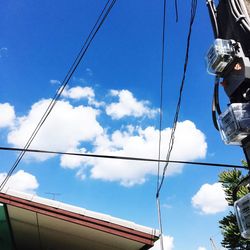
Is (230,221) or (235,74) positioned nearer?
(235,74)

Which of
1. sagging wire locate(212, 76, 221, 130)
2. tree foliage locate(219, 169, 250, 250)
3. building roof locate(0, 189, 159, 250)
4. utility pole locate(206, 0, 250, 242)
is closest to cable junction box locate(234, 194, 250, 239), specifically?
utility pole locate(206, 0, 250, 242)

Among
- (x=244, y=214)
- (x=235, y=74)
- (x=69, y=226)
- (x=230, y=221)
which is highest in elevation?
(x=230, y=221)

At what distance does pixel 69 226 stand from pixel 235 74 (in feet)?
20.5

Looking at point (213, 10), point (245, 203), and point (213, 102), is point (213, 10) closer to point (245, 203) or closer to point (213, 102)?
point (213, 102)

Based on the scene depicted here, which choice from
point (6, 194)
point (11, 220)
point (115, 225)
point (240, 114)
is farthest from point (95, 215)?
point (240, 114)

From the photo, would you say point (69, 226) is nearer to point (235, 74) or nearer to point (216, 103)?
point (216, 103)

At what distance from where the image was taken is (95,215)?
6.77 meters

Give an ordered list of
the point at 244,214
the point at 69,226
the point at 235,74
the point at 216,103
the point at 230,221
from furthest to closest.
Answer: the point at 230,221, the point at 69,226, the point at 216,103, the point at 235,74, the point at 244,214

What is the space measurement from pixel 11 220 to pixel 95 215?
11.2ft

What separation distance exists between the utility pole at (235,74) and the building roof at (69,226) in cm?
422

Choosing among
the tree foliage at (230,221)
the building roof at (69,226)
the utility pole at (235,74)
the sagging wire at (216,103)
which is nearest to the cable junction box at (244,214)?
the utility pole at (235,74)

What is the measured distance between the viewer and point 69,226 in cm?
766

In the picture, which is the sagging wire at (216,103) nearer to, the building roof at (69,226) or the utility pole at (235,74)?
the utility pole at (235,74)

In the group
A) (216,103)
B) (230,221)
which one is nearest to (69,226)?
(216,103)
